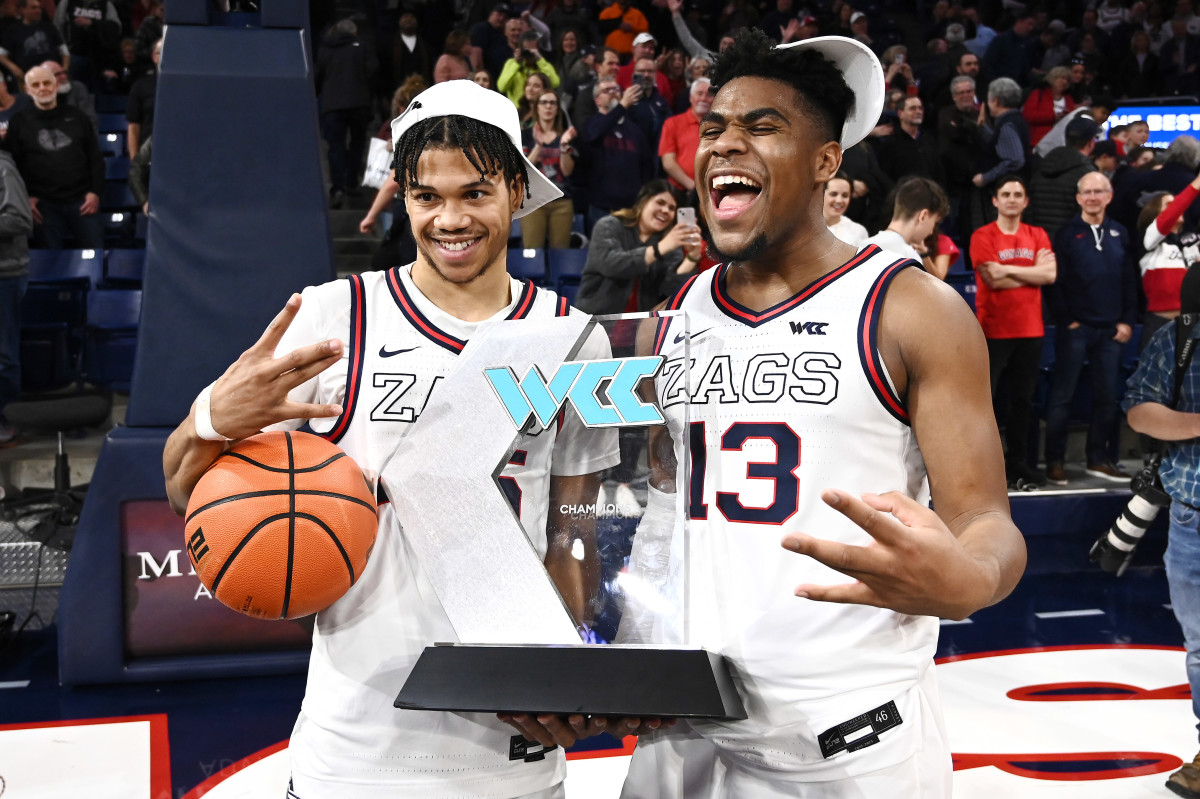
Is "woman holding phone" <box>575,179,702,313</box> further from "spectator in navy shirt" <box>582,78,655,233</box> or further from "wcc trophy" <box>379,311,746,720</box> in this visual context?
"wcc trophy" <box>379,311,746,720</box>

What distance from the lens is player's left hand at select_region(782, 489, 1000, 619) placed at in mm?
1345

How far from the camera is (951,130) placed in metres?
9.00

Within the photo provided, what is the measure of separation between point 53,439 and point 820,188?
20.2ft

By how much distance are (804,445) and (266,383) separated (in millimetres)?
893

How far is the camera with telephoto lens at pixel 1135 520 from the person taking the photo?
3.61 m

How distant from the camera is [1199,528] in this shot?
3.20 meters

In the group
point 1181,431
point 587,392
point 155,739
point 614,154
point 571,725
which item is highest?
point 614,154

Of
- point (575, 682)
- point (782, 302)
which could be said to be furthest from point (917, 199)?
point (575, 682)

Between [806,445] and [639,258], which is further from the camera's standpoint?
[639,258]

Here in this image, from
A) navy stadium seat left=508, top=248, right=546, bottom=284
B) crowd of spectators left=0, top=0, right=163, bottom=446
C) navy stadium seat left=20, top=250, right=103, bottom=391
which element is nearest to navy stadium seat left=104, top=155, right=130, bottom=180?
crowd of spectators left=0, top=0, right=163, bottom=446

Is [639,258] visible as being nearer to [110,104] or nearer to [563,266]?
[563,266]

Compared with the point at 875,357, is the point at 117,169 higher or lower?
higher

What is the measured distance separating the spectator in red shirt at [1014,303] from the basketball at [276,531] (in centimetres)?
560

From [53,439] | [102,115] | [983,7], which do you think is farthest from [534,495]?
[983,7]
